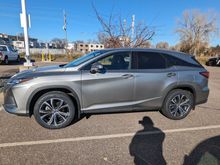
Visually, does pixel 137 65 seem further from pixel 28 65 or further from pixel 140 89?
pixel 28 65

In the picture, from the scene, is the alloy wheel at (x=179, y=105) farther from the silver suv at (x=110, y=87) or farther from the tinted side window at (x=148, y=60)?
the tinted side window at (x=148, y=60)

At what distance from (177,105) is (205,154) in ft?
5.43

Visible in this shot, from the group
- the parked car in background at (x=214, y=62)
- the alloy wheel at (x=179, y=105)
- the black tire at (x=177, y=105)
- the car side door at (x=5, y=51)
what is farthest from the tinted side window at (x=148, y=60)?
the parked car in background at (x=214, y=62)

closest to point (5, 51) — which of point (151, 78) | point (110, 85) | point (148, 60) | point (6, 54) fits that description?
point (6, 54)

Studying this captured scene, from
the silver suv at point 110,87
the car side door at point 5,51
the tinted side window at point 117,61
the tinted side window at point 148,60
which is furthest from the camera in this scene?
the car side door at point 5,51

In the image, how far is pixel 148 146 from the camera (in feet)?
11.1

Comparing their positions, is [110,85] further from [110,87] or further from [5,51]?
[5,51]

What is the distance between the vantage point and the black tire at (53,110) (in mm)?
3854

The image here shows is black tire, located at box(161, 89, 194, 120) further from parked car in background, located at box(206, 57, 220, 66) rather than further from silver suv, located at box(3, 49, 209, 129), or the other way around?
parked car in background, located at box(206, 57, 220, 66)

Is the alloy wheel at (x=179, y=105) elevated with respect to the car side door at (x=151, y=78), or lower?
lower

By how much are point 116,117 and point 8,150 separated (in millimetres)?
2402

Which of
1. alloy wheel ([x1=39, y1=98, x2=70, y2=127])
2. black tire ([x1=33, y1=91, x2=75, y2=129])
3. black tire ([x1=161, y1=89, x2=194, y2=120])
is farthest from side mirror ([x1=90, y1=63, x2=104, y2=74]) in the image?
black tire ([x1=161, y1=89, x2=194, y2=120])

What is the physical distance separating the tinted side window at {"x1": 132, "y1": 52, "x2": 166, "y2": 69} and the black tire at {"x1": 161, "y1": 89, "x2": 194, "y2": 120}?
29.8 inches

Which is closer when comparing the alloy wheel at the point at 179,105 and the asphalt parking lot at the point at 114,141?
the asphalt parking lot at the point at 114,141
